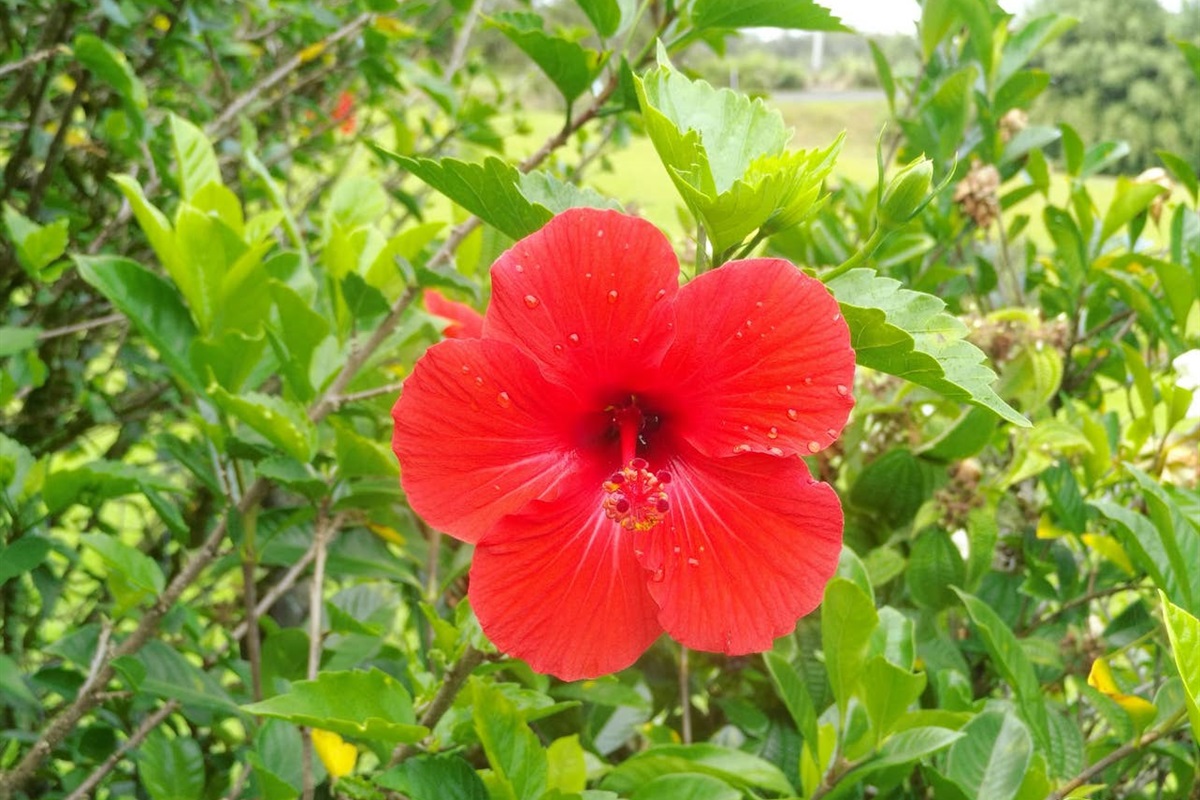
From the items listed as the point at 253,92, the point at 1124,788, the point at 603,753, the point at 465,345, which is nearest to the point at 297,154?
the point at 253,92

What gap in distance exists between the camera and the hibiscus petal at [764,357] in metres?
0.67

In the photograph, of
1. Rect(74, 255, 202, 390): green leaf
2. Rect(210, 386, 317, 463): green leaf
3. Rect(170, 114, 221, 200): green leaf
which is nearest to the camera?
Rect(210, 386, 317, 463): green leaf

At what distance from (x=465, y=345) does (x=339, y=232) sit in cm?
59

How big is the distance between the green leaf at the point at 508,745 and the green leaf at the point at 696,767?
0.18 meters

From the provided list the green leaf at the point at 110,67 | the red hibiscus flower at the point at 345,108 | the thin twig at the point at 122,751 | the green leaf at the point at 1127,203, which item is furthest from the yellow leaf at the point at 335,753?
the red hibiscus flower at the point at 345,108

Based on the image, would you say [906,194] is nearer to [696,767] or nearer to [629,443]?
[629,443]

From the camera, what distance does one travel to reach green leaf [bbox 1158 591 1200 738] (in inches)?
26.9

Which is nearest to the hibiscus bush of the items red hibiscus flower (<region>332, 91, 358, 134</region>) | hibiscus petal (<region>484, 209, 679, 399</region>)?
hibiscus petal (<region>484, 209, 679, 399</region>)

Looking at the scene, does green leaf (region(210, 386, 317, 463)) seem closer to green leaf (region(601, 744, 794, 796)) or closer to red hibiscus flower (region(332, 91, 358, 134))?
green leaf (region(601, 744, 794, 796))

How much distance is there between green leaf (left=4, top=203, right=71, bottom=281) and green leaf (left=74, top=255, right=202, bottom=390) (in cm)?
36

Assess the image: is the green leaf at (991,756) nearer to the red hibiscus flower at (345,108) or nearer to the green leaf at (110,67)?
the green leaf at (110,67)

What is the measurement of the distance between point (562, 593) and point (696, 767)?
1.05ft

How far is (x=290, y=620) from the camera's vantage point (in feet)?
5.89

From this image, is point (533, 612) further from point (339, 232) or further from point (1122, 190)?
point (1122, 190)
